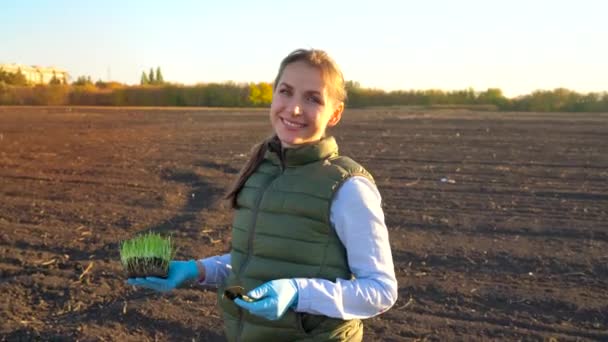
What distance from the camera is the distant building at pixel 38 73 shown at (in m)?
72.6

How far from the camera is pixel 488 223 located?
818 centimetres

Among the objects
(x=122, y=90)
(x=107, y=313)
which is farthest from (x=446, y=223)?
(x=122, y=90)

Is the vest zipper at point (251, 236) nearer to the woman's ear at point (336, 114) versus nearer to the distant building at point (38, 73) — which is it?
the woman's ear at point (336, 114)

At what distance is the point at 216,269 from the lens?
2502 millimetres

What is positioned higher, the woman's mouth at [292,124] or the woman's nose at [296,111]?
the woman's nose at [296,111]

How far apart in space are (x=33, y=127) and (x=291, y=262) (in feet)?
73.2

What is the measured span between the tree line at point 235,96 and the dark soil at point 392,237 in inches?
1599

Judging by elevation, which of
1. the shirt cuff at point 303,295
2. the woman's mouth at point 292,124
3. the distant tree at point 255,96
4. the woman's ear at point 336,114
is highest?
the woman's ear at point 336,114

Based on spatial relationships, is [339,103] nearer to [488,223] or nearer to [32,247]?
[32,247]

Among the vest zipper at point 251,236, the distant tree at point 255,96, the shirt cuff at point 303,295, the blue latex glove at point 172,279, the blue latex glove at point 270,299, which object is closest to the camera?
the blue latex glove at point 270,299

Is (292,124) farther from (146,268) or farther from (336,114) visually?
(146,268)

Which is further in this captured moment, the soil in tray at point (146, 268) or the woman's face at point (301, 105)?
the soil in tray at point (146, 268)

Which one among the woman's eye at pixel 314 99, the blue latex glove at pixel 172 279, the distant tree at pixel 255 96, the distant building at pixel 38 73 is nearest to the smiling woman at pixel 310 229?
the woman's eye at pixel 314 99

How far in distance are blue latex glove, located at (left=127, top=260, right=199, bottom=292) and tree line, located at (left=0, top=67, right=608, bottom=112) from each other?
5335cm
